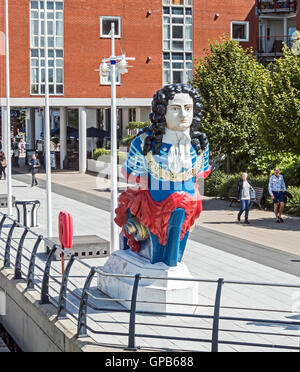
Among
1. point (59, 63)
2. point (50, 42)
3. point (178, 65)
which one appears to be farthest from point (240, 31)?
point (50, 42)

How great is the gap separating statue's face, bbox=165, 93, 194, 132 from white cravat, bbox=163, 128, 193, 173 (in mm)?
98

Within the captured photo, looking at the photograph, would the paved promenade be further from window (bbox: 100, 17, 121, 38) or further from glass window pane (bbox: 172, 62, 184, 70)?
glass window pane (bbox: 172, 62, 184, 70)

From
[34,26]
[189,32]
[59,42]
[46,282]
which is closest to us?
[46,282]

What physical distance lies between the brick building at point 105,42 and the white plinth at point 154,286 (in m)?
31.4

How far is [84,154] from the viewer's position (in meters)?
44.9

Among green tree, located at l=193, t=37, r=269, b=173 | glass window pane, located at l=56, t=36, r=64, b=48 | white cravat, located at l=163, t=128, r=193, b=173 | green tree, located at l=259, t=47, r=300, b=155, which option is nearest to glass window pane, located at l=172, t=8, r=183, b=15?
glass window pane, located at l=56, t=36, r=64, b=48

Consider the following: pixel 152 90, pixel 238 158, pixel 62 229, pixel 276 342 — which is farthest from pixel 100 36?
pixel 276 342

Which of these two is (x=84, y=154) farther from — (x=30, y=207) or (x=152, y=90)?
(x=30, y=207)

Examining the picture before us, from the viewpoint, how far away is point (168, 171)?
38.6ft

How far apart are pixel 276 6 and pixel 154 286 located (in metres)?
42.6

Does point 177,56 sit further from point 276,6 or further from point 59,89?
point 276,6
